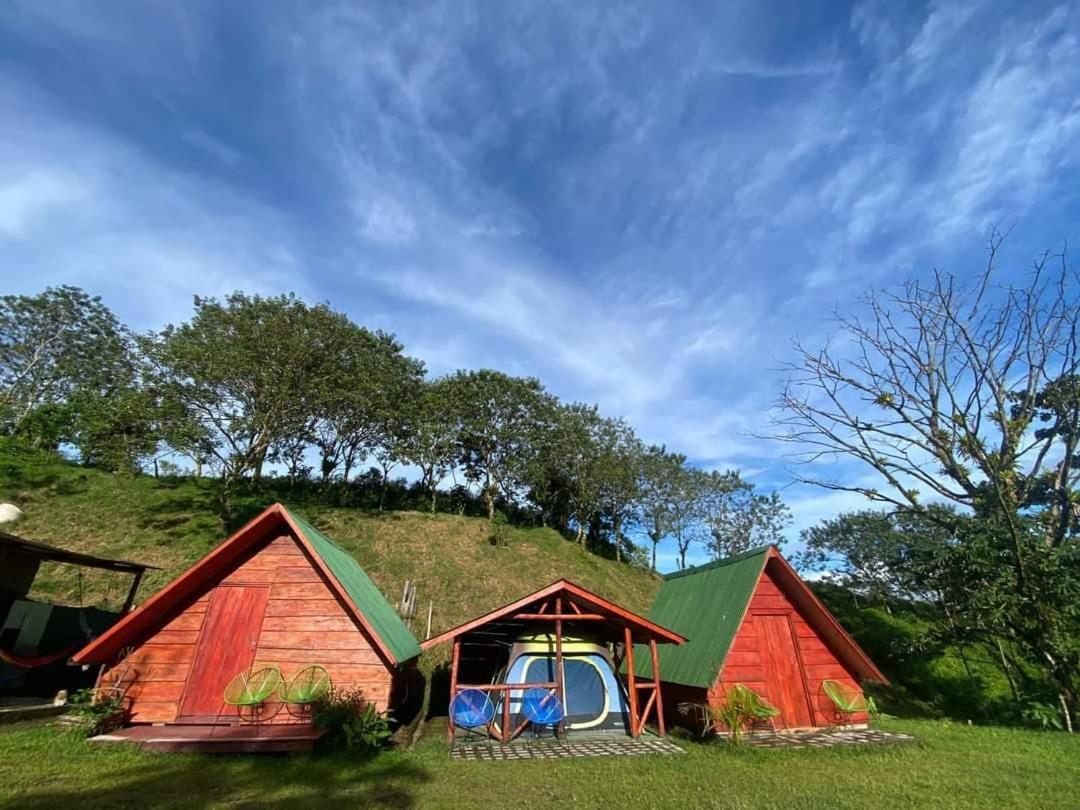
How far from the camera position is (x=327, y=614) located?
36.2 feet

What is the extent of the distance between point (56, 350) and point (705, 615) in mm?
47750

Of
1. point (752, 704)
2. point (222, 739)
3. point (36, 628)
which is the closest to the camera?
point (222, 739)

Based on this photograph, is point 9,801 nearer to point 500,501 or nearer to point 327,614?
point 327,614

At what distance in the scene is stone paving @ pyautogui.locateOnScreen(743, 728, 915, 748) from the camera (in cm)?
1103

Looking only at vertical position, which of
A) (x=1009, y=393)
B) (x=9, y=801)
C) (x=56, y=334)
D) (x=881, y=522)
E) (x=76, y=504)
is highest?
(x=56, y=334)

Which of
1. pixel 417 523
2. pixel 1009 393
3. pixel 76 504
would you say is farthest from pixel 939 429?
pixel 76 504

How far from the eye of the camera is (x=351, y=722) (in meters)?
9.74

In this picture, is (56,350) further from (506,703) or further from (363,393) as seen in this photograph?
(506,703)

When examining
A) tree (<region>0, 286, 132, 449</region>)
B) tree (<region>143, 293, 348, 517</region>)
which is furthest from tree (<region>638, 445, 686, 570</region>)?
tree (<region>0, 286, 132, 449</region>)

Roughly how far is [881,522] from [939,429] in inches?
1172

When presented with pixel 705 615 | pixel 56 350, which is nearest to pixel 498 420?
pixel 705 615

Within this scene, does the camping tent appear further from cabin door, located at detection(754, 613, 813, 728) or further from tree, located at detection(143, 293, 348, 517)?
tree, located at detection(143, 293, 348, 517)

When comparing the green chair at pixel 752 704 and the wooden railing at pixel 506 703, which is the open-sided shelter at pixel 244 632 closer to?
the wooden railing at pixel 506 703

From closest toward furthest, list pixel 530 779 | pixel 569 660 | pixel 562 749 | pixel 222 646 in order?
pixel 530 779
pixel 562 749
pixel 222 646
pixel 569 660
